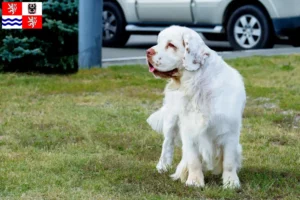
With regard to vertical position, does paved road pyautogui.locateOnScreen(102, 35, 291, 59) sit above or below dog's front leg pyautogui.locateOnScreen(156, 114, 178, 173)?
below

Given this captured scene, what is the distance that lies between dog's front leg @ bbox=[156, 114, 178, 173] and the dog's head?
0.62 m

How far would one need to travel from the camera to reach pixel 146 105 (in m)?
8.49

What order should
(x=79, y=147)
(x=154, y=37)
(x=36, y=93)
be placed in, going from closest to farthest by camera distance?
(x=79, y=147) → (x=36, y=93) → (x=154, y=37)

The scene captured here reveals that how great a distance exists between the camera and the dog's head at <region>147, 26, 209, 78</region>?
503 centimetres

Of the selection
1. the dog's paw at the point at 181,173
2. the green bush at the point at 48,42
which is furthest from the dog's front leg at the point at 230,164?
the green bush at the point at 48,42

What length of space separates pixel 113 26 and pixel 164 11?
1.24 metres

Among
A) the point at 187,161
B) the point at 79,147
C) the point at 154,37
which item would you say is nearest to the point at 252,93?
the point at 79,147

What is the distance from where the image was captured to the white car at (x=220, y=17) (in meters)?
Answer: 12.7

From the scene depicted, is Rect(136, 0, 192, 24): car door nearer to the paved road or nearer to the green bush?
the paved road

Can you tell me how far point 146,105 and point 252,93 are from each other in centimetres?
141

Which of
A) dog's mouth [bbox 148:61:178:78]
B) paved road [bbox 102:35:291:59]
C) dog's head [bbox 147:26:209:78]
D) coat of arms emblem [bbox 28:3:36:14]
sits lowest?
paved road [bbox 102:35:291:59]

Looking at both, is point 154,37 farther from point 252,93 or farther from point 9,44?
point 252,93

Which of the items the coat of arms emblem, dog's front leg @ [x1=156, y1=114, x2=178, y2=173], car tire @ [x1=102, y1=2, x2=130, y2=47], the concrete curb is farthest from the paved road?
dog's front leg @ [x1=156, y1=114, x2=178, y2=173]

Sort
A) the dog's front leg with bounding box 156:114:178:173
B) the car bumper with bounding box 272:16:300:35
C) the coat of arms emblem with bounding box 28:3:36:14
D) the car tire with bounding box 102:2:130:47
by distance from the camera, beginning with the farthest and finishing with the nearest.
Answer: the car tire with bounding box 102:2:130:47 → the car bumper with bounding box 272:16:300:35 → the coat of arms emblem with bounding box 28:3:36:14 → the dog's front leg with bounding box 156:114:178:173
